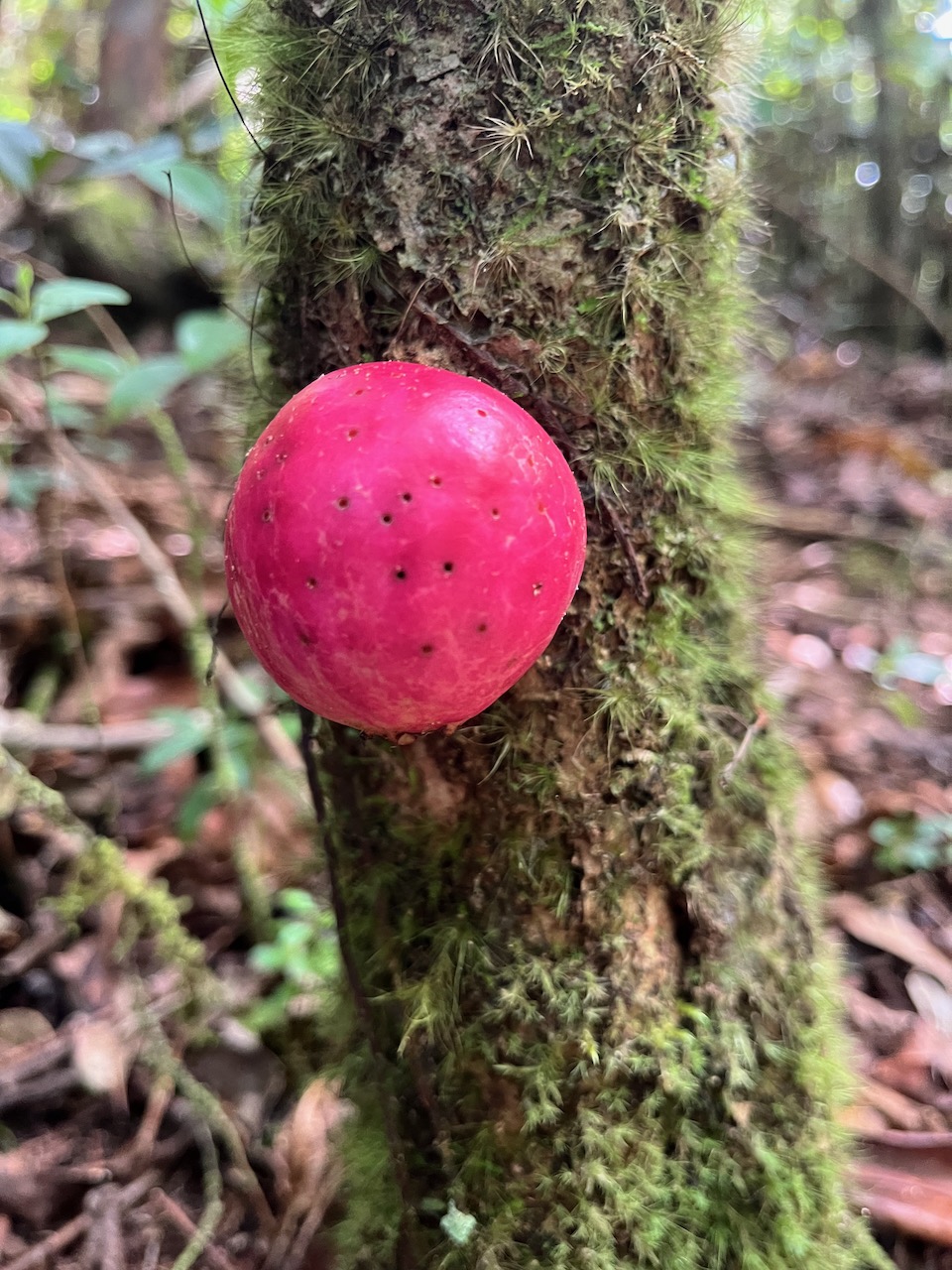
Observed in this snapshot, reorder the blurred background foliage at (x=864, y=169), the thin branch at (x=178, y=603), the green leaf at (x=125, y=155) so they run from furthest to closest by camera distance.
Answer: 1. the blurred background foliage at (x=864, y=169)
2. the thin branch at (x=178, y=603)
3. the green leaf at (x=125, y=155)

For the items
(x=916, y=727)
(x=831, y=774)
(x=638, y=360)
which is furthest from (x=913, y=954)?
(x=638, y=360)

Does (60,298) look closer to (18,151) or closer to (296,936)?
(18,151)

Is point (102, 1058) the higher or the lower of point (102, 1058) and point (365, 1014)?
the lower

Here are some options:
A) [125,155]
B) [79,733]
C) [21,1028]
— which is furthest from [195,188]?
[21,1028]

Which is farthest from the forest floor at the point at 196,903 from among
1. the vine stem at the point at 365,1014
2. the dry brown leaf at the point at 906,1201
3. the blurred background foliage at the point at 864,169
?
the blurred background foliage at the point at 864,169

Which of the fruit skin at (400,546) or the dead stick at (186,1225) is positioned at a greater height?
the fruit skin at (400,546)

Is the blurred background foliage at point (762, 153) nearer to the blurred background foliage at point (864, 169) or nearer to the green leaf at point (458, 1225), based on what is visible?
the blurred background foliage at point (864, 169)

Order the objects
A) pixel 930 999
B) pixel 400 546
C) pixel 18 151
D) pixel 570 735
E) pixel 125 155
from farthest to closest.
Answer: pixel 930 999, pixel 125 155, pixel 18 151, pixel 570 735, pixel 400 546
